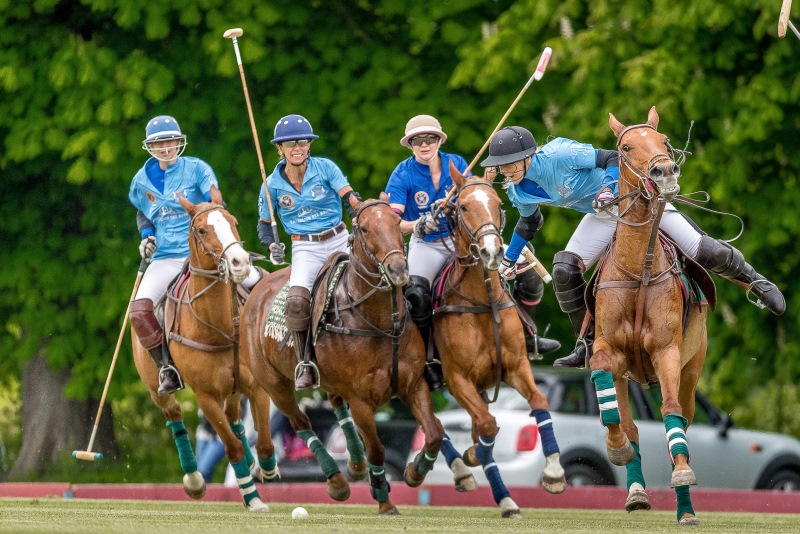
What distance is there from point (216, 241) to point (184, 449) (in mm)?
2274

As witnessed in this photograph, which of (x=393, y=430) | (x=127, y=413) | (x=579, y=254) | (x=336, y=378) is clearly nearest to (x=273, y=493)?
(x=393, y=430)

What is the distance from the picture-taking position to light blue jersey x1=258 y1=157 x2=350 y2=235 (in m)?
11.6

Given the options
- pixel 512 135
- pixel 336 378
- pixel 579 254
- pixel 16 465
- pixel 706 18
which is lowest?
pixel 16 465

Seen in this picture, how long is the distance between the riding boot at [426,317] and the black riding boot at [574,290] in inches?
35.9

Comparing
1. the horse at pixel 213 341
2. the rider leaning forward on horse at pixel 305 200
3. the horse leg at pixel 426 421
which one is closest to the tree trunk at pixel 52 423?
the horse at pixel 213 341

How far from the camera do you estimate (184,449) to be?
1269 cm

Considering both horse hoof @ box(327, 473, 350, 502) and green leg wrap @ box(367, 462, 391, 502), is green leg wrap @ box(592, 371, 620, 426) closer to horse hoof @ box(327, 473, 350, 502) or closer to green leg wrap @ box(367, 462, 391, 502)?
green leg wrap @ box(367, 462, 391, 502)

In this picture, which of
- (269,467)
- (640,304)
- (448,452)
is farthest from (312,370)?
(640,304)

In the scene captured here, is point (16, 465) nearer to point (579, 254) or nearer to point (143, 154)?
point (143, 154)

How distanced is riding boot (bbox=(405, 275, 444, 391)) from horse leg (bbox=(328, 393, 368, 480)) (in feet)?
2.60

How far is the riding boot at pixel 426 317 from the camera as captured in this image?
36.7 ft

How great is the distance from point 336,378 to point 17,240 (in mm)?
7338

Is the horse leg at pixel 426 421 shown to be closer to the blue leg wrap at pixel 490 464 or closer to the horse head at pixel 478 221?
the blue leg wrap at pixel 490 464

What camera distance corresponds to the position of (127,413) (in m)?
21.3
